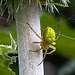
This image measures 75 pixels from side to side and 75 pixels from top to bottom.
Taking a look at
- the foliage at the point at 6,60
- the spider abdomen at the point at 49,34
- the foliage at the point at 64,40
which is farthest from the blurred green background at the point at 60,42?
the spider abdomen at the point at 49,34

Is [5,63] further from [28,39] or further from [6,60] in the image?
[28,39]

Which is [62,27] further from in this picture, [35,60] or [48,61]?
[35,60]

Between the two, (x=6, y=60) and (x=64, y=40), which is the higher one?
(x=6, y=60)

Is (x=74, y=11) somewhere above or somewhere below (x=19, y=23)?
below

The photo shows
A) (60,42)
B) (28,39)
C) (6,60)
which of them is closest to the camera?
(28,39)

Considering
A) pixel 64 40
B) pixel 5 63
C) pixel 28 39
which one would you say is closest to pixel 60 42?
pixel 64 40

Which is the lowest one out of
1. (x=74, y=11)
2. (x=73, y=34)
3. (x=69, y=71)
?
(x=69, y=71)

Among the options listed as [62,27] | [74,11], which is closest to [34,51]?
[62,27]

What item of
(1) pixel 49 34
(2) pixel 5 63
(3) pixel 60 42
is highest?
(1) pixel 49 34

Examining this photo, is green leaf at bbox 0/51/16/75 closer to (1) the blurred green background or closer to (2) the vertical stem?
(2) the vertical stem

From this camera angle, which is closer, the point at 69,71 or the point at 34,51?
the point at 34,51
